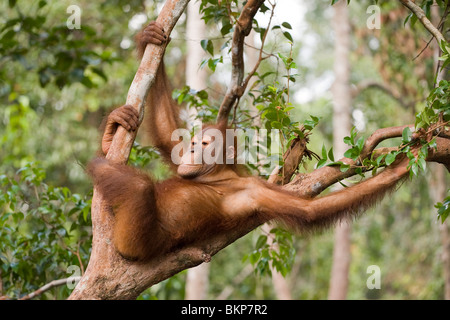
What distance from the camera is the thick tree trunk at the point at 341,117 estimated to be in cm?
1002

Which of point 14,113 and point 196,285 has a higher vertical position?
point 14,113

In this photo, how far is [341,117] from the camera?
412 inches

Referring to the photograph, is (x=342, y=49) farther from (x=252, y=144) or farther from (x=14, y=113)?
(x=252, y=144)

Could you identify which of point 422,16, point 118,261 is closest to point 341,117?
point 422,16

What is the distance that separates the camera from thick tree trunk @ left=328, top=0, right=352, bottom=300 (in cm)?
1002

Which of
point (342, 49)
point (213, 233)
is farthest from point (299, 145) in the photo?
point (342, 49)

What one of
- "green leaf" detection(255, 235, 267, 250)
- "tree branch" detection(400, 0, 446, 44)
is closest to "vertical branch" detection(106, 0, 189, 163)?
"tree branch" detection(400, 0, 446, 44)

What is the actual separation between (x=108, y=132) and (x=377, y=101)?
9.96 meters

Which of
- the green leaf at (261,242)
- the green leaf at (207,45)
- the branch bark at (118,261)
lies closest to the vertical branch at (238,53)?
the green leaf at (207,45)

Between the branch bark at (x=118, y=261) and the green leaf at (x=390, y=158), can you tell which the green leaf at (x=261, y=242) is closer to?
the branch bark at (x=118, y=261)

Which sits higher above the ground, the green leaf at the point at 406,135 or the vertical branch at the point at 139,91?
the vertical branch at the point at 139,91

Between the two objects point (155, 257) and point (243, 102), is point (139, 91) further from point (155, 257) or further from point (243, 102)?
point (243, 102)

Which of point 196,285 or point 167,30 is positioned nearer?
Result: point 167,30
